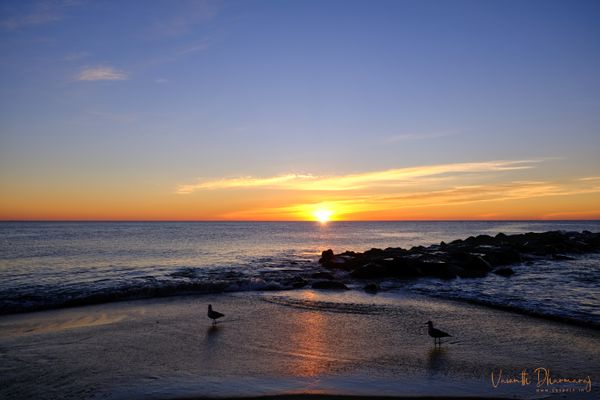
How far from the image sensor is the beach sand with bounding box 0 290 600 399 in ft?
24.5

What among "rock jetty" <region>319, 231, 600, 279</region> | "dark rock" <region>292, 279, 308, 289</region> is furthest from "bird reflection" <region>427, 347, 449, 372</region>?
"rock jetty" <region>319, 231, 600, 279</region>

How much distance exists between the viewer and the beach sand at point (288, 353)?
24.5 feet

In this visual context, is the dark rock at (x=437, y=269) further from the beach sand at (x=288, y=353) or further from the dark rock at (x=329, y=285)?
the beach sand at (x=288, y=353)

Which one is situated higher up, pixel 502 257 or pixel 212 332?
pixel 502 257

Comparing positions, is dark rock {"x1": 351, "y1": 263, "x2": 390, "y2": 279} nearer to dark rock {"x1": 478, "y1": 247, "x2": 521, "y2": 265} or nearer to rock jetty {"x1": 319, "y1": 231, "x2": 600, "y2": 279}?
rock jetty {"x1": 319, "y1": 231, "x2": 600, "y2": 279}

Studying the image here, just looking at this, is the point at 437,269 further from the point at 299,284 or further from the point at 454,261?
the point at 299,284

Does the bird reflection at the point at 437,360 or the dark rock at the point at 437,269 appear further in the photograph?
the dark rock at the point at 437,269

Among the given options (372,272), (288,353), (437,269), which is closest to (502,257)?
(437,269)

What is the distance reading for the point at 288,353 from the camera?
947cm

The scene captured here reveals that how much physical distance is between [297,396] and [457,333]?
598 cm

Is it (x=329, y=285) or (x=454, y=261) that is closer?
(x=329, y=285)

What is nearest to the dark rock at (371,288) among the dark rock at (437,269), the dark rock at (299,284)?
the dark rock at (299,284)

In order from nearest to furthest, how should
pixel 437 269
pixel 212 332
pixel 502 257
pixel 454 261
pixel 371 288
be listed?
1. pixel 212 332
2. pixel 371 288
3. pixel 437 269
4. pixel 454 261
5. pixel 502 257

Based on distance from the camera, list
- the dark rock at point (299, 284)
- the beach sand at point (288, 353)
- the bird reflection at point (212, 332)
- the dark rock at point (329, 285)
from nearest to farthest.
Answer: the beach sand at point (288, 353)
the bird reflection at point (212, 332)
the dark rock at point (329, 285)
the dark rock at point (299, 284)
